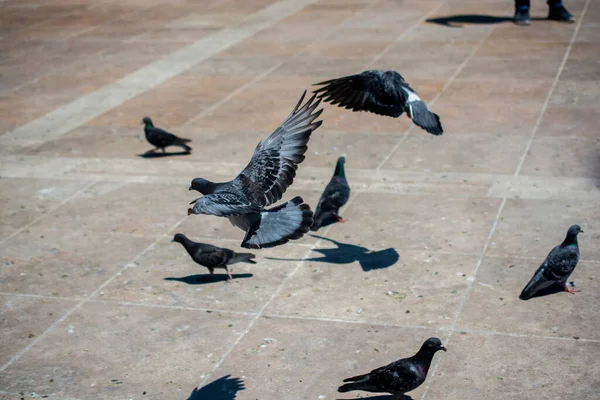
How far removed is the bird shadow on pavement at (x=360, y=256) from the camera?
364 inches

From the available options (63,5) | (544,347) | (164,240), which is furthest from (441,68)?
(63,5)

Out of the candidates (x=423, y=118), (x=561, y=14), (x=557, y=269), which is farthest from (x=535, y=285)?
(x=561, y=14)

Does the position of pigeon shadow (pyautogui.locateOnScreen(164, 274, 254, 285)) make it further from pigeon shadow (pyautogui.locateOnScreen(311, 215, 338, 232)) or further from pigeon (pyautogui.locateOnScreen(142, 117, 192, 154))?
pigeon (pyautogui.locateOnScreen(142, 117, 192, 154))

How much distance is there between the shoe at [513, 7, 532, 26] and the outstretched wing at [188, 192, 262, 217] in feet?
45.3

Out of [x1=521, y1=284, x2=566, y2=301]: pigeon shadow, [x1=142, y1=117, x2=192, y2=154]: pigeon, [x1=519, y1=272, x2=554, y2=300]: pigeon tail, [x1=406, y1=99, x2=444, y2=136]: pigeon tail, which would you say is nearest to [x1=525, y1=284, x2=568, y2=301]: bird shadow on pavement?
[x1=521, y1=284, x2=566, y2=301]: pigeon shadow

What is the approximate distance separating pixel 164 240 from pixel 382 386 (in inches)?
173

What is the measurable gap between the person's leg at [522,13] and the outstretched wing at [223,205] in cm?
1366

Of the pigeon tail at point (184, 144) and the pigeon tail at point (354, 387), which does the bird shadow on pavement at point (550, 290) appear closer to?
A: the pigeon tail at point (354, 387)

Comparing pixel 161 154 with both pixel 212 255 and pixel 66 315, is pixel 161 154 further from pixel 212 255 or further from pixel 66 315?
pixel 66 315

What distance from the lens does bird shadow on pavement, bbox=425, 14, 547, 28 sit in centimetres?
2012

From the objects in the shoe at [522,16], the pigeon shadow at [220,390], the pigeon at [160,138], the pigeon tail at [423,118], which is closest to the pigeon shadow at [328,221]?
the pigeon tail at [423,118]

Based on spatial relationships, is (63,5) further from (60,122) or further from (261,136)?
(261,136)

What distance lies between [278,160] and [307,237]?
2.38 metres

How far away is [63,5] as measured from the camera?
2514cm
